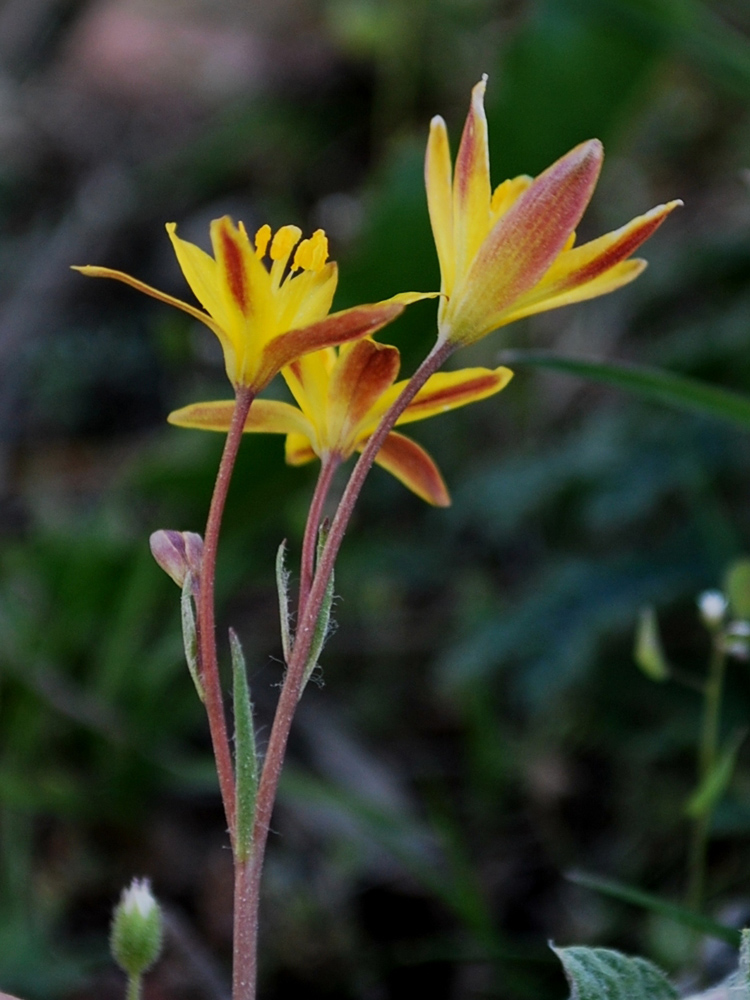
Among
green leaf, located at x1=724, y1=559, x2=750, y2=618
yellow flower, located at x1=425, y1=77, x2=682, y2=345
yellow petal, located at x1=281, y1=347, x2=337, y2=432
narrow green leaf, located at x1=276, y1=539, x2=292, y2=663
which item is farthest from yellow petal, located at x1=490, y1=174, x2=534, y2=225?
green leaf, located at x1=724, y1=559, x2=750, y2=618

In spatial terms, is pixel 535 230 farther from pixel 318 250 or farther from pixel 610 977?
pixel 610 977

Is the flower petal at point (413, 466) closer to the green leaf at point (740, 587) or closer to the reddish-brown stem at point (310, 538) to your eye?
the reddish-brown stem at point (310, 538)

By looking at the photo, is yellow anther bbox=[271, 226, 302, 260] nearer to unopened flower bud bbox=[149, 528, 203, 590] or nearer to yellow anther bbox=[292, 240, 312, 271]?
yellow anther bbox=[292, 240, 312, 271]

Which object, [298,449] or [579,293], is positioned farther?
[298,449]

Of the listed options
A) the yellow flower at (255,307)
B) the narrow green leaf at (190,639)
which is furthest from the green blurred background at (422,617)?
the yellow flower at (255,307)

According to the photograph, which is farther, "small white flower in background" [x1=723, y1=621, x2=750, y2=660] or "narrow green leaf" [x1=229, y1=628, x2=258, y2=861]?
"small white flower in background" [x1=723, y1=621, x2=750, y2=660]

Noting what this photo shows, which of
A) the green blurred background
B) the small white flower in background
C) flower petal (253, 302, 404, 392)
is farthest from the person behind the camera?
the green blurred background

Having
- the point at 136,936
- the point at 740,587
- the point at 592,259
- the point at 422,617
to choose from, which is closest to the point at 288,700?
the point at 136,936
